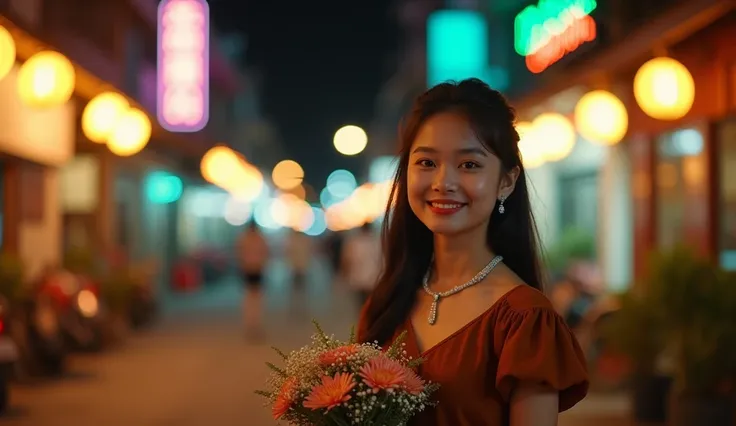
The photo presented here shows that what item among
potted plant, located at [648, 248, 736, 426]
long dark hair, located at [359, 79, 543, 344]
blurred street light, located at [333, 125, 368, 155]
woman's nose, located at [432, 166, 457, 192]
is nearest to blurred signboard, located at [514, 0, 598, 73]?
blurred street light, located at [333, 125, 368, 155]

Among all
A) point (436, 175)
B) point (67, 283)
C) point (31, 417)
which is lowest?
point (31, 417)

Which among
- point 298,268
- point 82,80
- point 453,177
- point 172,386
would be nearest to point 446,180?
point 453,177

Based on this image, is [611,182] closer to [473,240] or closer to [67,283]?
[67,283]

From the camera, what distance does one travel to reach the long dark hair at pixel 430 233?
3.03 meters

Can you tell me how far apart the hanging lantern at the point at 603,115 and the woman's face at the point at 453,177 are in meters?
7.77

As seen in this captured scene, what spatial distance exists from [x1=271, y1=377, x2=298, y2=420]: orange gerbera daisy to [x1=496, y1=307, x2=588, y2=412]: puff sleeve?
1.91ft

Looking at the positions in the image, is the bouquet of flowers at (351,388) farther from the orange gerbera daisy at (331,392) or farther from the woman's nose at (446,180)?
the woman's nose at (446,180)

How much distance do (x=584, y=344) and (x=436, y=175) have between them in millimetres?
8094

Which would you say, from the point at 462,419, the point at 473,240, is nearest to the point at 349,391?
the point at 462,419

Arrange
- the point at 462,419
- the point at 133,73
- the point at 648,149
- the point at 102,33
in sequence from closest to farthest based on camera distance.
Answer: the point at 462,419 → the point at 648,149 → the point at 102,33 → the point at 133,73

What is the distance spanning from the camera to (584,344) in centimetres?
1065

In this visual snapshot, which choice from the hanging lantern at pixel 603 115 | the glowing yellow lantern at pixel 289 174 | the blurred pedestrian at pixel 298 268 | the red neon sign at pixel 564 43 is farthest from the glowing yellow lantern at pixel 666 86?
the glowing yellow lantern at pixel 289 174

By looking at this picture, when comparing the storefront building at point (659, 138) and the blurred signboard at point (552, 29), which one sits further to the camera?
the blurred signboard at point (552, 29)

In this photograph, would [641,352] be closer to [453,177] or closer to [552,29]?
[453,177]
